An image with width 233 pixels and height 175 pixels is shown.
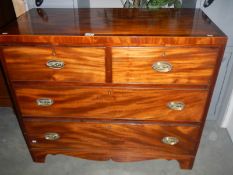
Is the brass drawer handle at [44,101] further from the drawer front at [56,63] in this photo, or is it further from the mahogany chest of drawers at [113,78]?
the drawer front at [56,63]

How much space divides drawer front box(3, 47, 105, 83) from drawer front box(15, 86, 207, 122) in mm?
76

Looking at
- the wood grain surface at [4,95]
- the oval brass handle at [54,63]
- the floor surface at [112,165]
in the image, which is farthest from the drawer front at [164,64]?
the wood grain surface at [4,95]

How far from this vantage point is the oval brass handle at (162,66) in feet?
3.61

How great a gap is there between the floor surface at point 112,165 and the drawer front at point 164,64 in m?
0.75

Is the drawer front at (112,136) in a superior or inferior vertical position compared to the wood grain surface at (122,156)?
superior

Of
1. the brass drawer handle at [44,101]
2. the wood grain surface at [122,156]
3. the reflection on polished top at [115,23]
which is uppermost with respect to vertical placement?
the reflection on polished top at [115,23]

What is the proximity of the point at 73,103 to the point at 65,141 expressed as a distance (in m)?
0.34

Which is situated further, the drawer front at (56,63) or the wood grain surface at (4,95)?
the wood grain surface at (4,95)

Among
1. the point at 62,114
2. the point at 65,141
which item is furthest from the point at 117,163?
the point at 62,114

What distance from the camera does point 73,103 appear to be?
128 centimetres

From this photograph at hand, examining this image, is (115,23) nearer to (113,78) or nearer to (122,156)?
Result: (113,78)

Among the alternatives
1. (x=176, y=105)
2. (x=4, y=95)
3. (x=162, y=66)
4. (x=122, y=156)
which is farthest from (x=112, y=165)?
(x=4, y=95)

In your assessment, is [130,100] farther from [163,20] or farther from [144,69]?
[163,20]

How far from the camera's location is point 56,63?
3.70 feet
